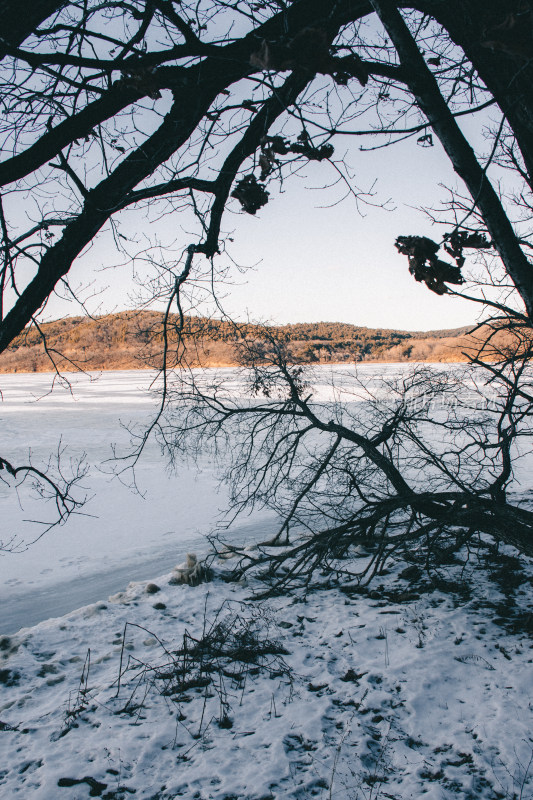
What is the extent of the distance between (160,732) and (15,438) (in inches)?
591

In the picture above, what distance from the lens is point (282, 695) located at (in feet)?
13.1

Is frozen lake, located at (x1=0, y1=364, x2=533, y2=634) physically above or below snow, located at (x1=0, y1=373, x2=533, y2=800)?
below

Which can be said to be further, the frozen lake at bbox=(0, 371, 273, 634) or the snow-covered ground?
the frozen lake at bbox=(0, 371, 273, 634)

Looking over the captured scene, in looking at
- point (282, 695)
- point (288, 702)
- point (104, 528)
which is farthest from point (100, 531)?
point (288, 702)

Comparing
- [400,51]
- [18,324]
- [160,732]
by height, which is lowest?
[160,732]

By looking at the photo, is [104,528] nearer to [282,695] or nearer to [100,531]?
[100,531]

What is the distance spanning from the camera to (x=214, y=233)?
3.13 meters

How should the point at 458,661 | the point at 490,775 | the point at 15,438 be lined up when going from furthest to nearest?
the point at 15,438
the point at 458,661
the point at 490,775

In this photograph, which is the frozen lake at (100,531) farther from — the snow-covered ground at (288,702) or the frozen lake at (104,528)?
the snow-covered ground at (288,702)

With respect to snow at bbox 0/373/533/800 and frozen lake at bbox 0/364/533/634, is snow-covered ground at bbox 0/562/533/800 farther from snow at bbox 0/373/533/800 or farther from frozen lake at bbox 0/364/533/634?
frozen lake at bbox 0/364/533/634

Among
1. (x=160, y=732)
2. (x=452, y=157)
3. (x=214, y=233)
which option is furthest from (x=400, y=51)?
(x=160, y=732)

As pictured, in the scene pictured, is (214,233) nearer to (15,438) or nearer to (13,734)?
(13,734)

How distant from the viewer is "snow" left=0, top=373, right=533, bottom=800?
9.93ft

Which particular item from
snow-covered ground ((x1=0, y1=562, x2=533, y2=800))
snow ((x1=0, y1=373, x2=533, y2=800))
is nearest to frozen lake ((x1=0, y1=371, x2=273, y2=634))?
snow ((x1=0, y1=373, x2=533, y2=800))
